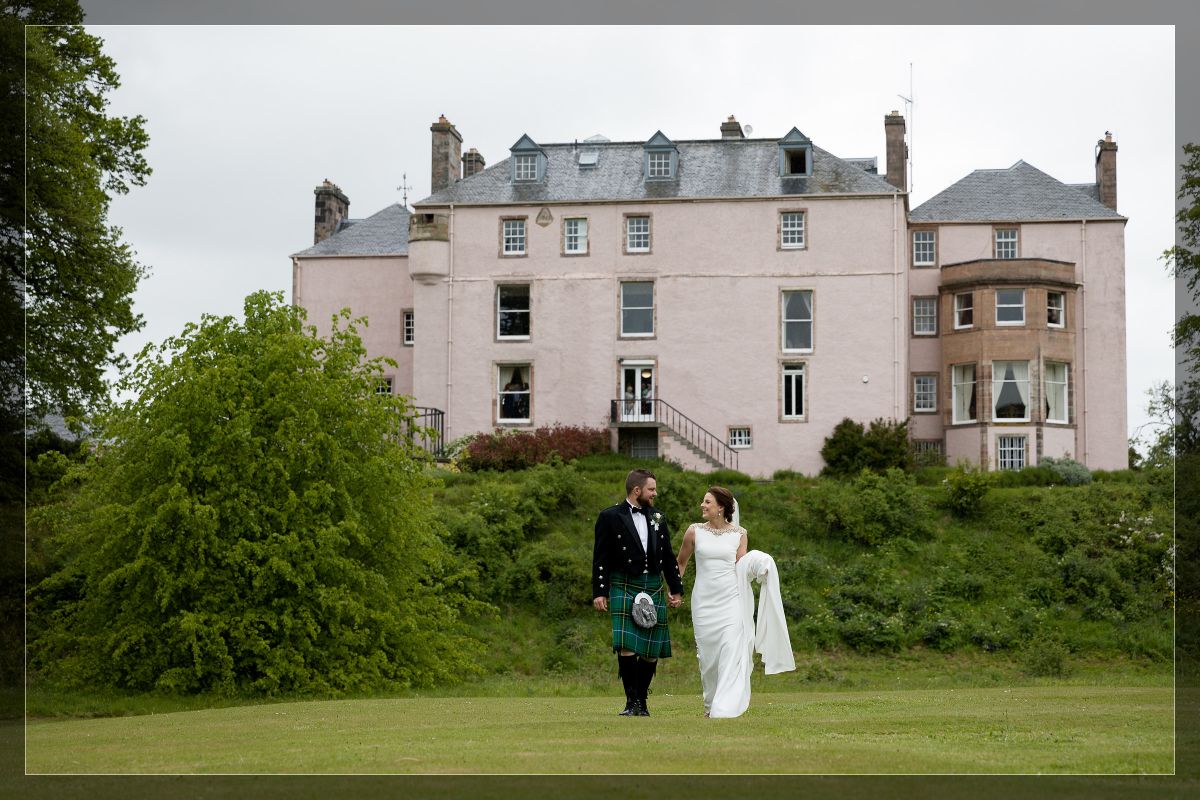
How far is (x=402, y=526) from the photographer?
2625cm

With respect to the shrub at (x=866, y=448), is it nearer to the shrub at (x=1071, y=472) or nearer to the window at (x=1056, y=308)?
the shrub at (x=1071, y=472)

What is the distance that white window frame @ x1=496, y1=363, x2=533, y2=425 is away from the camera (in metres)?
48.7

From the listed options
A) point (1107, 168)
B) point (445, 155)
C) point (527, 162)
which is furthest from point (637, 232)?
point (1107, 168)

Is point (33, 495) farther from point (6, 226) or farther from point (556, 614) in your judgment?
point (556, 614)

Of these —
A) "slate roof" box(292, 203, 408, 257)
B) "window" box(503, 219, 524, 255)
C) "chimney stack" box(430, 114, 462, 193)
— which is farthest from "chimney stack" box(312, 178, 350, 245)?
"window" box(503, 219, 524, 255)

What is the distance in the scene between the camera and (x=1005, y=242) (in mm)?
51094

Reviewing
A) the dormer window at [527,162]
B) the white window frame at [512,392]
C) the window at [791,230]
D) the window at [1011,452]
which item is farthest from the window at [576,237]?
the window at [1011,452]

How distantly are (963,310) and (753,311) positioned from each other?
7.54 metres

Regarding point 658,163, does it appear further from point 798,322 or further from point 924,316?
point 924,316

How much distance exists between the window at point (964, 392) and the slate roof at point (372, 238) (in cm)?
2055

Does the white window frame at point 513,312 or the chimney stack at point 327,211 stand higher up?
the chimney stack at point 327,211

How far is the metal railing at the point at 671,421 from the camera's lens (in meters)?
47.2

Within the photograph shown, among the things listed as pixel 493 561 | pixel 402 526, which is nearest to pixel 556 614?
pixel 493 561

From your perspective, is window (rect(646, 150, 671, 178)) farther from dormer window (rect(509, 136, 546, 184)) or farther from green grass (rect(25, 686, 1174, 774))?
green grass (rect(25, 686, 1174, 774))
